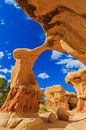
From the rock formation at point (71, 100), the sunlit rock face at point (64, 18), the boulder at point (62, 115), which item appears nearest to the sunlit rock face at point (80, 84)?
the boulder at point (62, 115)

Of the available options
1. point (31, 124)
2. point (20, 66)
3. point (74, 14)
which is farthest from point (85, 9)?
point (20, 66)

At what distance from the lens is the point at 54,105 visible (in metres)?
27.5

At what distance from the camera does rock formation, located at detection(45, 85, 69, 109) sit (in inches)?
1080

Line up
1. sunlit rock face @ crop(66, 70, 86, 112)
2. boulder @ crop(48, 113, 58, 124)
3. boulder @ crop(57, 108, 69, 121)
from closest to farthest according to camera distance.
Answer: boulder @ crop(48, 113, 58, 124)
boulder @ crop(57, 108, 69, 121)
sunlit rock face @ crop(66, 70, 86, 112)

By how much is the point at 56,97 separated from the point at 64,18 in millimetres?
22378

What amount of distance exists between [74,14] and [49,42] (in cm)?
985

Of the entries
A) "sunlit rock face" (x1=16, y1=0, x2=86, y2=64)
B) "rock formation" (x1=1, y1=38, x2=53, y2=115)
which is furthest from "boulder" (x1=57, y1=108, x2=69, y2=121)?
"sunlit rock face" (x1=16, y1=0, x2=86, y2=64)

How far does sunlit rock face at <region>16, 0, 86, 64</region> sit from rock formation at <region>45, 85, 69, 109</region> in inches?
857

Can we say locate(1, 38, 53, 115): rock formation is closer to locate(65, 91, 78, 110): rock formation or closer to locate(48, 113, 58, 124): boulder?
locate(48, 113, 58, 124): boulder

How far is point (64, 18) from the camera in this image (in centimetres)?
559

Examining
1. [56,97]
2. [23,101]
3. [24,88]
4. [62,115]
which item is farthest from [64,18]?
[56,97]

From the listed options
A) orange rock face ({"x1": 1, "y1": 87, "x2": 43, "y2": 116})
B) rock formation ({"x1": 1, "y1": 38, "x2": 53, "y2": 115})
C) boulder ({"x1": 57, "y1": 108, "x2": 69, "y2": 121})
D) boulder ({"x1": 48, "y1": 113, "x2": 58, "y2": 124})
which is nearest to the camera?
orange rock face ({"x1": 1, "y1": 87, "x2": 43, "y2": 116})

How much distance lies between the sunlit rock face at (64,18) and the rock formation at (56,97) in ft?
71.4

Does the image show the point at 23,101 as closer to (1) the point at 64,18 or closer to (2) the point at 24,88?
(2) the point at 24,88
